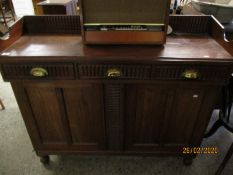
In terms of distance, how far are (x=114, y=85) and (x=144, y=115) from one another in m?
0.27

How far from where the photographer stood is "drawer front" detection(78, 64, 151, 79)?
0.88 m

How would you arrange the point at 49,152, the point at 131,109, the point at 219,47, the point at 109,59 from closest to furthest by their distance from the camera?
the point at 109,59 → the point at 219,47 → the point at 131,109 → the point at 49,152

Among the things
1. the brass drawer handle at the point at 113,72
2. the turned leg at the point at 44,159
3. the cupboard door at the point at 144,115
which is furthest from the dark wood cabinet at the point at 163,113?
the turned leg at the point at 44,159

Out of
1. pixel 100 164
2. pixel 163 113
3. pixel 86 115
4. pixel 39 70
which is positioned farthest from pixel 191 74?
pixel 100 164

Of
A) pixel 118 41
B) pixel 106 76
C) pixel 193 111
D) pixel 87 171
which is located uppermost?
pixel 118 41

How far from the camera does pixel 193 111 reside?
1052mm

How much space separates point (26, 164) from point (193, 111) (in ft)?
3.78

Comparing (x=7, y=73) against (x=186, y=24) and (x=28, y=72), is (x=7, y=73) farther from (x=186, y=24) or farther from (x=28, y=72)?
(x=186, y=24)

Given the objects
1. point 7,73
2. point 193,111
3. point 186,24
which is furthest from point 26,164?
point 186,24

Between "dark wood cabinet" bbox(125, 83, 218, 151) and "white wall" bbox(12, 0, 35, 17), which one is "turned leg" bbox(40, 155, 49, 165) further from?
"white wall" bbox(12, 0, 35, 17)

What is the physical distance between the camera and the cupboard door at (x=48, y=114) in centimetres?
99

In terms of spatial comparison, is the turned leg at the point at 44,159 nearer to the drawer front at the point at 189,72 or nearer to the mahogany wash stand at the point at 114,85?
the mahogany wash stand at the point at 114,85

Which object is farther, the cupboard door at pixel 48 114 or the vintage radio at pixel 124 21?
the cupboard door at pixel 48 114

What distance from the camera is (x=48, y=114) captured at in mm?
1086
